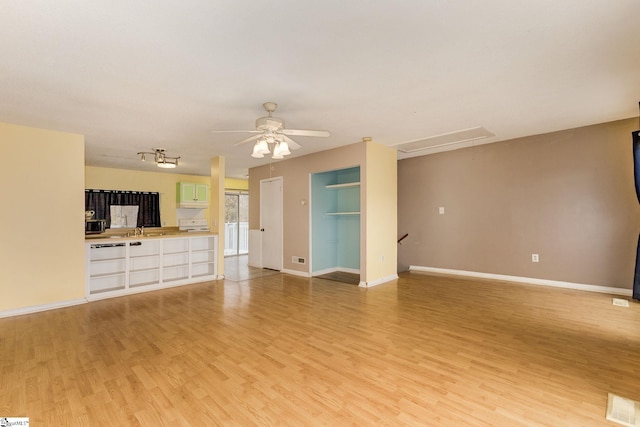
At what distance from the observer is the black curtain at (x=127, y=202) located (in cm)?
709

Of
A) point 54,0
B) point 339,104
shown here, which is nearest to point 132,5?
point 54,0

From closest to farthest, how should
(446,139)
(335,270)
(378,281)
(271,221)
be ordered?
(446,139) → (378,281) → (335,270) → (271,221)

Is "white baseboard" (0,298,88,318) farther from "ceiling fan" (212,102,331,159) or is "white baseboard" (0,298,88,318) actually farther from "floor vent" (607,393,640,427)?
"floor vent" (607,393,640,427)

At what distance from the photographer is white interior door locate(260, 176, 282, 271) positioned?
6.64 metres

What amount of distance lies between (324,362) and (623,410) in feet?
6.39

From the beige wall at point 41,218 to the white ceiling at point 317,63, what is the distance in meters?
0.30

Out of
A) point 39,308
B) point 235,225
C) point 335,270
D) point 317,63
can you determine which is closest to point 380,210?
point 335,270

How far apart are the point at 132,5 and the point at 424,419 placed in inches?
118

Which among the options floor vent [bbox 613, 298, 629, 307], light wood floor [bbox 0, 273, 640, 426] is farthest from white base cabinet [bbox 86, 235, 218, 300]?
floor vent [bbox 613, 298, 629, 307]

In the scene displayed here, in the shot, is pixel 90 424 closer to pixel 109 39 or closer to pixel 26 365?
pixel 26 365

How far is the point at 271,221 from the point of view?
682 centimetres

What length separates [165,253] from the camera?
5.37 meters

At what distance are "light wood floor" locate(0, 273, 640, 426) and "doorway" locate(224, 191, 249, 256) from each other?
16.5ft

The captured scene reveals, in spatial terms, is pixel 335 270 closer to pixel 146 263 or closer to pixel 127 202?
pixel 146 263
